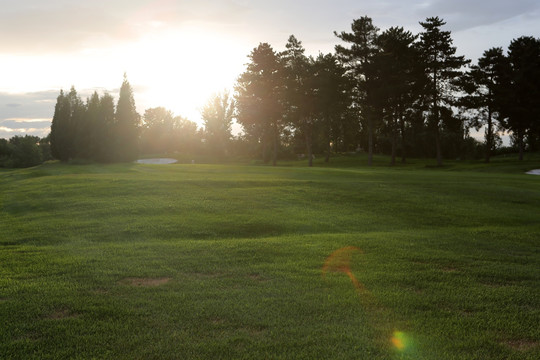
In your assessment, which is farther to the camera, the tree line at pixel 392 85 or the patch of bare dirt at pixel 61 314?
the tree line at pixel 392 85

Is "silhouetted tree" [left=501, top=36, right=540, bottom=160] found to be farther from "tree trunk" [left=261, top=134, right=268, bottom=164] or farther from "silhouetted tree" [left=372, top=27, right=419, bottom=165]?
"tree trunk" [left=261, top=134, right=268, bottom=164]

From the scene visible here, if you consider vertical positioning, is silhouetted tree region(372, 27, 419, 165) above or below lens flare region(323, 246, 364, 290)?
above

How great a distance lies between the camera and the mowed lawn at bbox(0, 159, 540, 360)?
16.1 feet

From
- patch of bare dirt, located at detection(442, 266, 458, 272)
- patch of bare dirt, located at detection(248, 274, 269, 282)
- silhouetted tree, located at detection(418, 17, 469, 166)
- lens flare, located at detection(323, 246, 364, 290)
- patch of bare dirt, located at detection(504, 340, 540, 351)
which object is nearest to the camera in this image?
patch of bare dirt, located at detection(504, 340, 540, 351)

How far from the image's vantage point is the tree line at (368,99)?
2008 inches

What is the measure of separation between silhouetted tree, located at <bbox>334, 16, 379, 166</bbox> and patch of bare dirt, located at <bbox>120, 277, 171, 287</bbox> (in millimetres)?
47308

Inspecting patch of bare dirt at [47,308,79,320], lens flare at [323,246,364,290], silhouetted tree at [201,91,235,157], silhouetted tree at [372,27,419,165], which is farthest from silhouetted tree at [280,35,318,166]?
patch of bare dirt at [47,308,79,320]

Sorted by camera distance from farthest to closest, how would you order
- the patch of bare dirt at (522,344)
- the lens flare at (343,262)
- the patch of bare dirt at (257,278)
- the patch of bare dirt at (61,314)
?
the lens flare at (343,262) < the patch of bare dirt at (257,278) < the patch of bare dirt at (61,314) < the patch of bare dirt at (522,344)

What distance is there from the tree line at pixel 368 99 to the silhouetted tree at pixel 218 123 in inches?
A: 460

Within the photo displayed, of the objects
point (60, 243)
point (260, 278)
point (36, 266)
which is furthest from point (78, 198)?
point (260, 278)

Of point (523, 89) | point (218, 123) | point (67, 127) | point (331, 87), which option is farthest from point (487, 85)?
point (67, 127)

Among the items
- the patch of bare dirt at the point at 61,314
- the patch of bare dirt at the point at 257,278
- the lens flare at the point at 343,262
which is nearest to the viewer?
the patch of bare dirt at the point at 61,314

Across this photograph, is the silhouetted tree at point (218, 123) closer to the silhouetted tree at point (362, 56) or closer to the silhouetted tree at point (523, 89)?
the silhouetted tree at point (362, 56)

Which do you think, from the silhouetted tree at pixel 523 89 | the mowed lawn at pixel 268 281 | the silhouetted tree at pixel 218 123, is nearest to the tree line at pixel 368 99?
the silhouetted tree at pixel 523 89
